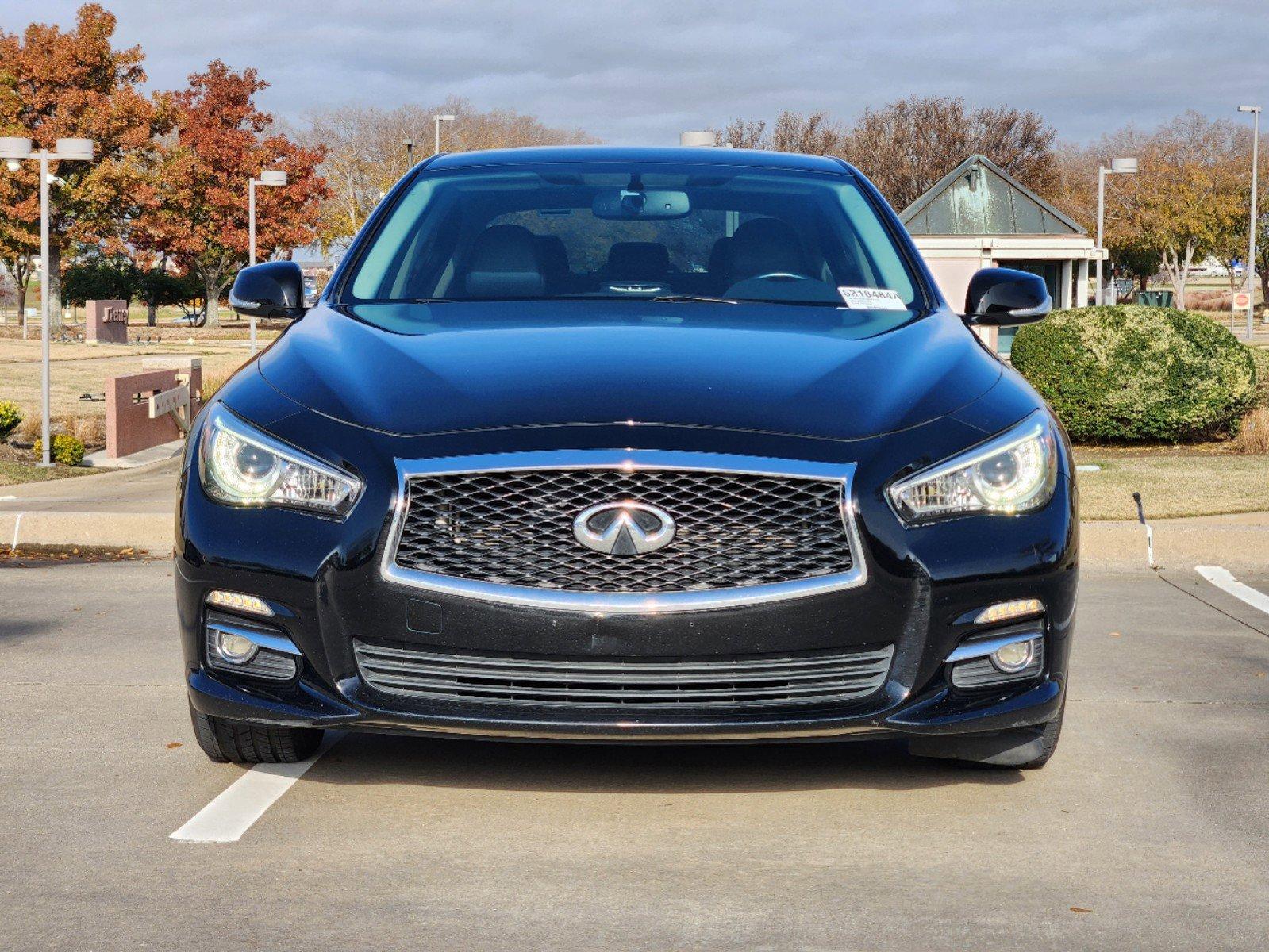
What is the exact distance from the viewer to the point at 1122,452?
17078 mm

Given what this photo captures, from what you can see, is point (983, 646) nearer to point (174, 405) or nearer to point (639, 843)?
point (639, 843)

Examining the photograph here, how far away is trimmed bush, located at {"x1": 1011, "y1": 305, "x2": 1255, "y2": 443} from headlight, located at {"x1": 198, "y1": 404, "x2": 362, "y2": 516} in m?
14.1

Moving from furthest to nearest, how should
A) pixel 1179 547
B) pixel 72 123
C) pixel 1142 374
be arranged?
1. pixel 72 123
2. pixel 1142 374
3. pixel 1179 547

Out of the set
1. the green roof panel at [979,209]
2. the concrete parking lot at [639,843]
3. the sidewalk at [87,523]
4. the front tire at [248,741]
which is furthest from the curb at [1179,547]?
the green roof panel at [979,209]

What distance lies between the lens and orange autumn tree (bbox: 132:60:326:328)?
198 feet

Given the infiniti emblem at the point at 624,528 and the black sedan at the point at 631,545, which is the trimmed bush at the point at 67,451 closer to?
the black sedan at the point at 631,545

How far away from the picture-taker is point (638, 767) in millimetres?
4961

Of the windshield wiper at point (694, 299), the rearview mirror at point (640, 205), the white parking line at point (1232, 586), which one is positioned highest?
the rearview mirror at point (640, 205)

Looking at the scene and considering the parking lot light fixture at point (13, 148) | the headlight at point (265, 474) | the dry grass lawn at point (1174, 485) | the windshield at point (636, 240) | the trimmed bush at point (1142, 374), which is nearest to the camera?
the headlight at point (265, 474)

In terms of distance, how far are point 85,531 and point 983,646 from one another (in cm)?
728

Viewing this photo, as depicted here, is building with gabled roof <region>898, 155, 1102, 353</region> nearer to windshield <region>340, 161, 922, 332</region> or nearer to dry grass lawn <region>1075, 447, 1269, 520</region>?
dry grass lawn <region>1075, 447, 1269, 520</region>

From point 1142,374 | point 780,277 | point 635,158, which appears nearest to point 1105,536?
point 635,158

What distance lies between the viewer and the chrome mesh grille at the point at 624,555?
4.11 m

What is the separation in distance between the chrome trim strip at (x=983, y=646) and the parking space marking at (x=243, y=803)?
1734 millimetres
